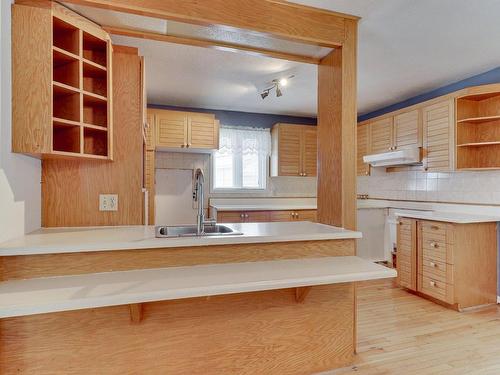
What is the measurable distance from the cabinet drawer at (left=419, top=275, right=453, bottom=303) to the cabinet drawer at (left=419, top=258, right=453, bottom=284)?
0.12 feet

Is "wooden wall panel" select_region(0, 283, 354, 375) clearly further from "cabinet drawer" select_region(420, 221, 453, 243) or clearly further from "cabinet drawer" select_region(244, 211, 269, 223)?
"cabinet drawer" select_region(244, 211, 269, 223)

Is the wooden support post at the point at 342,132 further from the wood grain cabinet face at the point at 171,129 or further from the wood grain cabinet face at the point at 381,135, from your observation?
the wood grain cabinet face at the point at 171,129

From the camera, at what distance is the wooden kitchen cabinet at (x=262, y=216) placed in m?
4.20

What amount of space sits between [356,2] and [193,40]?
1177 millimetres

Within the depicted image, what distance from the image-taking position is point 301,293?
1.87 meters

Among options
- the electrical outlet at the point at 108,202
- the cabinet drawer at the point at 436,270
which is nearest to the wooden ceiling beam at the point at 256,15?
the electrical outlet at the point at 108,202

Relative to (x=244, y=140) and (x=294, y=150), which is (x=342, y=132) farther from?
(x=244, y=140)

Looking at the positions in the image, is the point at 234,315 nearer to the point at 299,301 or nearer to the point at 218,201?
the point at 299,301

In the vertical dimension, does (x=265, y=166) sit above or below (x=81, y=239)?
above

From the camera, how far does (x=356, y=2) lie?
6.78ft

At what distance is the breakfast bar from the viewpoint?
4.56ft

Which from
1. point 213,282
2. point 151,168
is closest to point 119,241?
point 213,282

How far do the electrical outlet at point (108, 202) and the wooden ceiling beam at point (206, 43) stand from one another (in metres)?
1.13

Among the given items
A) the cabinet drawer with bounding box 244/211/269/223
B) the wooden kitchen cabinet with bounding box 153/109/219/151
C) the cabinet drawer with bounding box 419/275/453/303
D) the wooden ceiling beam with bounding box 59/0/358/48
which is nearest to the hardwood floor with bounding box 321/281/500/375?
the cabinet drawer with bounding box 419/275/453/303
